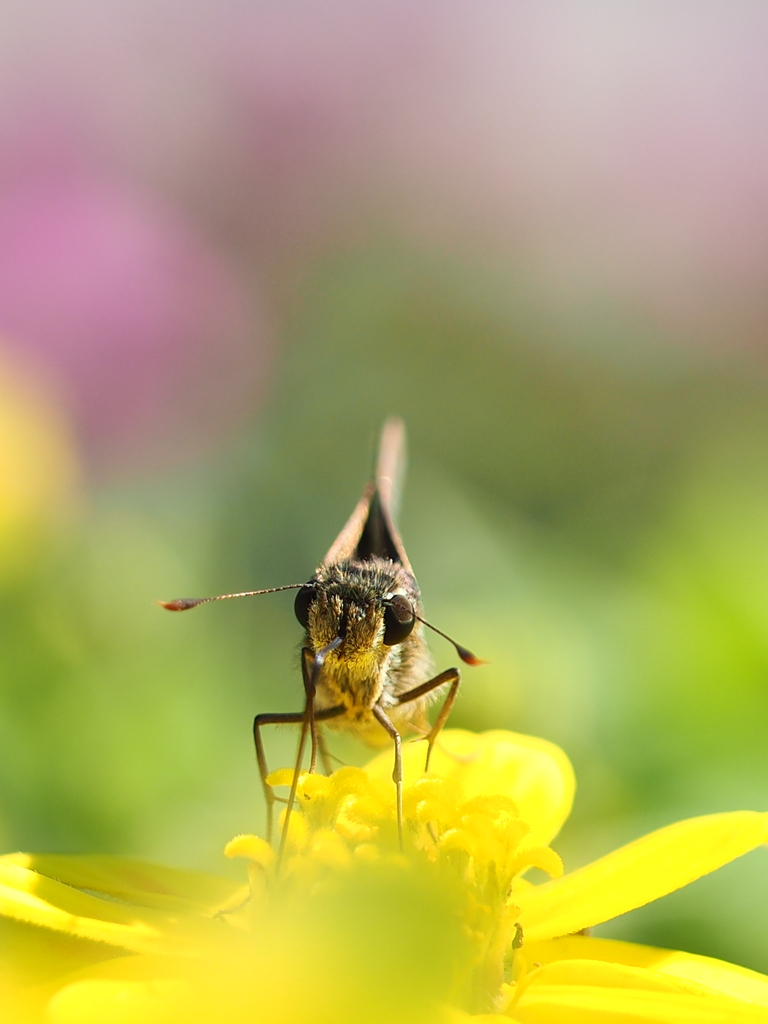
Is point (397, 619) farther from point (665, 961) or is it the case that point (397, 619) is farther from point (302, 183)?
point (302, 183)

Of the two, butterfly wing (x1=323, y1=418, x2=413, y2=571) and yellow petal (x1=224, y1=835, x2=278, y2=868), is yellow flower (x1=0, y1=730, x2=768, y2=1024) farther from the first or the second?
butterfly wing (x1=323, y1=418, x2=413, y2=571)

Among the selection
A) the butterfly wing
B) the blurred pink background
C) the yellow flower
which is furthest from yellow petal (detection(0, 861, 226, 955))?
the blurred pink background

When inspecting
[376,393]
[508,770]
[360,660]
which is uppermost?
[360,660]

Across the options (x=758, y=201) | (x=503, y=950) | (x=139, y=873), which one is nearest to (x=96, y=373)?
(x=139, y=873)

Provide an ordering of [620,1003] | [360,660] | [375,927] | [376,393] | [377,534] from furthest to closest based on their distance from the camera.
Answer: [376,393] < [377,534] < [360,660] < [620,1003] < [375,927]

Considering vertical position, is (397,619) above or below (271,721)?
above

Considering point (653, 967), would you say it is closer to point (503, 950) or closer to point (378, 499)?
point (503, 950)

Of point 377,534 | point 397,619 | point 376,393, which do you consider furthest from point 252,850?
point 376,393
